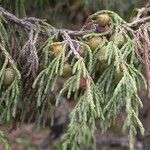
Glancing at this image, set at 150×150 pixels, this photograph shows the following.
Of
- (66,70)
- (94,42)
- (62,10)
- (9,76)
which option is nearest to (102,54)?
(94,42)

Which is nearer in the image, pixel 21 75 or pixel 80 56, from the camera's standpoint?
pixel 80 56

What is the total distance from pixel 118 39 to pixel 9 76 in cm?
65

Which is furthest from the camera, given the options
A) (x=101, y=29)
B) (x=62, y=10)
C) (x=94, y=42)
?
(x=62, y=10)

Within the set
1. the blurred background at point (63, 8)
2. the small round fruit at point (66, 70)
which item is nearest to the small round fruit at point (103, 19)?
the small round fruit at point (66, 70)

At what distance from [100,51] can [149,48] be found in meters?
0.28

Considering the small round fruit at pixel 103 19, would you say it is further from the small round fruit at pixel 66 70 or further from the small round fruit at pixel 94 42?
the small round fruit at pixel 66 70

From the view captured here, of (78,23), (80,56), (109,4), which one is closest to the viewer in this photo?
(80,56)

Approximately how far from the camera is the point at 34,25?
3.04m

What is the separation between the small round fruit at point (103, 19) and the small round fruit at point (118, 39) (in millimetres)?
97

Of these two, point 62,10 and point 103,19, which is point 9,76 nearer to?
point 103,19

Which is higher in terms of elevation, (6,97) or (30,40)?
(30,40)

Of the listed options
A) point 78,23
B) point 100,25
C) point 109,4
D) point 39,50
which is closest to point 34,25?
point 39,50

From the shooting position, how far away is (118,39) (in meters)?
2.74

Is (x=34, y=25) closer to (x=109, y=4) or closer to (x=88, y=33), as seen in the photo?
(x=88, y=33)
